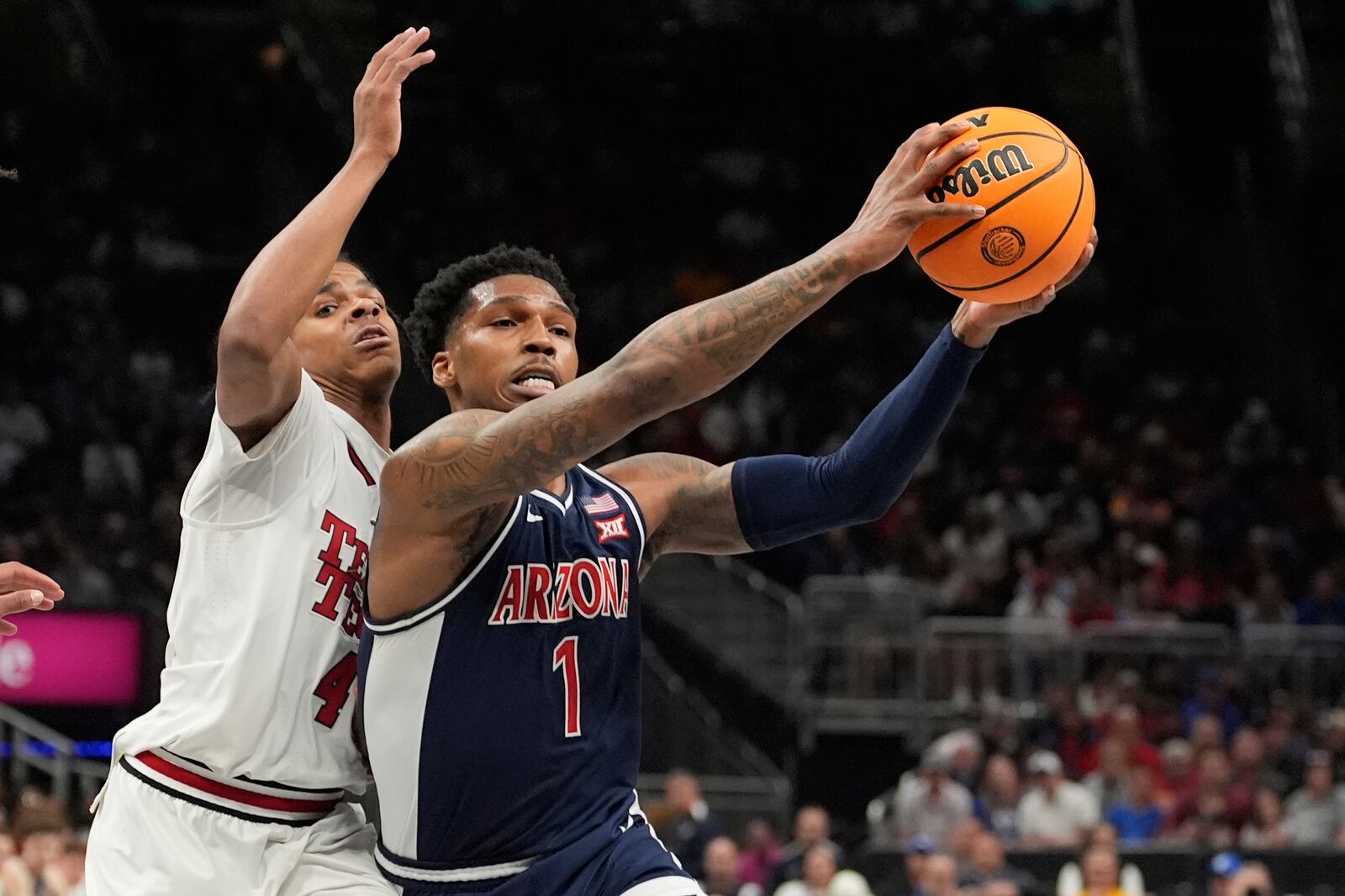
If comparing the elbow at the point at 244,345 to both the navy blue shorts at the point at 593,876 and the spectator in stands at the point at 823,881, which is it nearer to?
the navy blue shorts at the point at 593,876

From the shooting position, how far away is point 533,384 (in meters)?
4.52

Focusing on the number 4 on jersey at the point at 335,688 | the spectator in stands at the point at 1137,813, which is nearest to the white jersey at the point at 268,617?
the number 4 on jersey at the point at 335,688

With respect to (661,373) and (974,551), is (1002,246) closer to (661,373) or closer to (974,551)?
(661,373)

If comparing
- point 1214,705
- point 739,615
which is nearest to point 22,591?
point 1214,705

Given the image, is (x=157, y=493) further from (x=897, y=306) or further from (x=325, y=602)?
(x=325, y=602)

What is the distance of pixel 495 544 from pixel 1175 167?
69.2 feet

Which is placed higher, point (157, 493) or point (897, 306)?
point (897, 306)

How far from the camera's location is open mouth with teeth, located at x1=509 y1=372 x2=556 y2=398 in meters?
4.52

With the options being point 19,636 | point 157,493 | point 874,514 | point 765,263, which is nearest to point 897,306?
point 765,263

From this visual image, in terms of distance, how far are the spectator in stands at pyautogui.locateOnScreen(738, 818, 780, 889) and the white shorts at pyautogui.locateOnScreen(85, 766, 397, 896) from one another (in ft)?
27.7

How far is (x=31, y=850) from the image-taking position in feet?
35.3

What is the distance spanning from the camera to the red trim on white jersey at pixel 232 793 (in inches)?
174

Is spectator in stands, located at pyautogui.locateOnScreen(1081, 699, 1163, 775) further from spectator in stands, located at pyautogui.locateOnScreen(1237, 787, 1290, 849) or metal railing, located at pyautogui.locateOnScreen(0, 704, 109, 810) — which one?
metal railing, located at pyautogui.locateOnScreen(0, 704, 109, 810)

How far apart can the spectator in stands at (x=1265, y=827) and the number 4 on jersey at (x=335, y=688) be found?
33.1 ft
